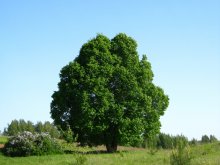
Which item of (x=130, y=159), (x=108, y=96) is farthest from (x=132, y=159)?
(x=108, y=96)

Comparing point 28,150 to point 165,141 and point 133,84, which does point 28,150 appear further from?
point 165,141

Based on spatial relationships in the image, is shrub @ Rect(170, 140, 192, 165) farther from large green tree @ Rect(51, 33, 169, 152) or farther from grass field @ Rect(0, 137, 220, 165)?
large green tree @ Rect(51, 33, 169, 152)

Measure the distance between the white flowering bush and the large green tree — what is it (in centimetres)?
315

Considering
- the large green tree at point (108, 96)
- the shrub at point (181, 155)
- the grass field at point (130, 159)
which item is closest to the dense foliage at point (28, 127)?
the large green tree at point (108, 96)

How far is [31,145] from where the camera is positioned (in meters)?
36.2

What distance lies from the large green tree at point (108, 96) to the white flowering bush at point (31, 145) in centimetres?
315

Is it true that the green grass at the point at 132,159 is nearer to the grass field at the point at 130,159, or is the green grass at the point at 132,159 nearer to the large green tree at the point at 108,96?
the grass field at the point at 130,159

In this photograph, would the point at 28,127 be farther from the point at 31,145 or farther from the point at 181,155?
the point at 181,155

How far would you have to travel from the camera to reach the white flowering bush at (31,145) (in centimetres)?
3619

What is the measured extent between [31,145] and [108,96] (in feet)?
29.2

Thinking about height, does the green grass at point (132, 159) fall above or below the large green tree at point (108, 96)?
below

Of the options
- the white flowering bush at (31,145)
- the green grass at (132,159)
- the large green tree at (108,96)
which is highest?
the large green tree at (108,96)

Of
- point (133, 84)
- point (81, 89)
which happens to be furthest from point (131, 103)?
point (81, 89)

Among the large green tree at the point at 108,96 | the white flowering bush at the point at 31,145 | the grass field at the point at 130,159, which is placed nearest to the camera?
the grass field at the point at 130,159
